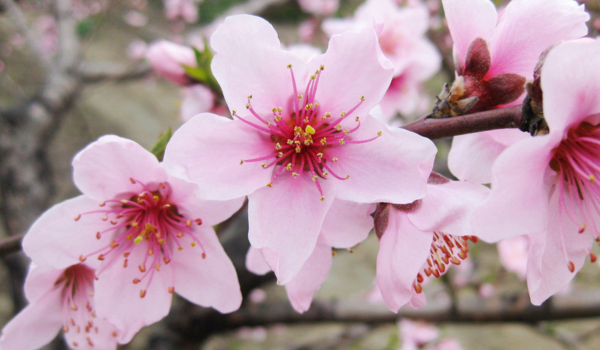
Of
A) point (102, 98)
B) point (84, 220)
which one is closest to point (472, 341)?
Answer: point (84, 220)

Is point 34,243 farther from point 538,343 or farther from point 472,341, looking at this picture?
point 538,343

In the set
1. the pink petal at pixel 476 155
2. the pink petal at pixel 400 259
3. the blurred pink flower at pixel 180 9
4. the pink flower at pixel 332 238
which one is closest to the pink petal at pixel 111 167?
the pink flower at pixel 332 238

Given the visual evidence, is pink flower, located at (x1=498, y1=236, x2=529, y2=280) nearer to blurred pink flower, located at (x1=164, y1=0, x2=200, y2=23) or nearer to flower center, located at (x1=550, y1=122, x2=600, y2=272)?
flower center, located at (x1=550, y1=122, x2=600, y2=272)

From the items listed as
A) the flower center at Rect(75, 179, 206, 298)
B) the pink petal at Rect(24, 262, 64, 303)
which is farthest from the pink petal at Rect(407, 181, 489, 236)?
the pink petal at Rect(24, 262, 64, 303)

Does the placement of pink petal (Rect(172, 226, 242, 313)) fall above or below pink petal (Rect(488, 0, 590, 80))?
below

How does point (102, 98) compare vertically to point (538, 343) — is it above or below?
above

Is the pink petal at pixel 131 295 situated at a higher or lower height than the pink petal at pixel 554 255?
lower

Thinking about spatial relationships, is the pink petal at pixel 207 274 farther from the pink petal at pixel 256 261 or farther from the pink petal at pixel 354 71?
the pink petal at pixel 354 71
